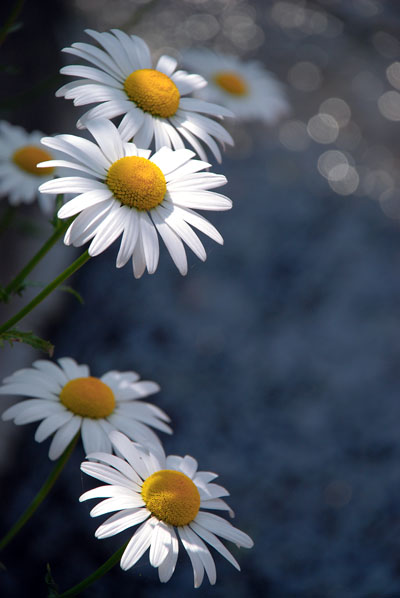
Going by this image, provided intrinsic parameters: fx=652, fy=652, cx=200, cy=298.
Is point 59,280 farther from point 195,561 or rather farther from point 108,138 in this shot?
point 195,561

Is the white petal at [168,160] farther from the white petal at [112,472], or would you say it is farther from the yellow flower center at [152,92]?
the white petal at [112,472]

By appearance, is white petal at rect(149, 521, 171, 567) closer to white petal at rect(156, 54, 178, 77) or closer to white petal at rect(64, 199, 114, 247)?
white petal at rect(64, 199, 114, 247)

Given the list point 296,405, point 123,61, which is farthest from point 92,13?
point 123,61

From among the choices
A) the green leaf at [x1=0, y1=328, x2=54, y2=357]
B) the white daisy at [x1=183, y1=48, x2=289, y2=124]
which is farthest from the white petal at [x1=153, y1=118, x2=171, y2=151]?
the white daisy at [x1=183, y1=48, x2=289, y2=124]

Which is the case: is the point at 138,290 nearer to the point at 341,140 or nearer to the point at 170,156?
the point at 341,140

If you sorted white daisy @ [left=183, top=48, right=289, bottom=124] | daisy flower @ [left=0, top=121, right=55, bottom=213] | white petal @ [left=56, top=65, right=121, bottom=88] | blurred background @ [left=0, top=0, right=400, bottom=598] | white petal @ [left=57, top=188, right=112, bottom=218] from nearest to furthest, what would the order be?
white petal @ [left=57, top=188, right=112, bottom=218] → white petal @ [left=56, top=65, right=121, bottom=88] → daisy flower @ [left=0, top=121, right=55, bottom=213] → blurred background @ [left=0, top=0, right=400, bottom=598] → white daisy @ [left=183, top=48, right=289, bottom=124]
